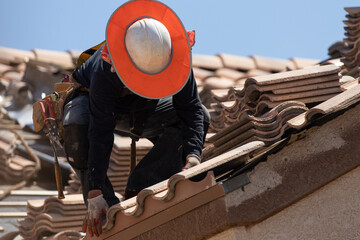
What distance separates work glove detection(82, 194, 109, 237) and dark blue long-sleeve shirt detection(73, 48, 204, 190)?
0.12 m

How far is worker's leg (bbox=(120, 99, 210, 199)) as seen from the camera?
5.66 meters

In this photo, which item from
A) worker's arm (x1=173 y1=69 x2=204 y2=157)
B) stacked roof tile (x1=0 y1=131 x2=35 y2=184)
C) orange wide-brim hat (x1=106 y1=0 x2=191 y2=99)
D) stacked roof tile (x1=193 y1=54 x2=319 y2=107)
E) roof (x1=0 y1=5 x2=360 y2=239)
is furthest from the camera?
stacked roof tile (x1=193 y1=54 x2=319 y2=107)

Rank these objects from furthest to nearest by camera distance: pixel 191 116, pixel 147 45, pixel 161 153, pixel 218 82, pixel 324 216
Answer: pixel 218 82
pixel 161 153
pixel 191 116
pixel 147 45
pixel 324 216

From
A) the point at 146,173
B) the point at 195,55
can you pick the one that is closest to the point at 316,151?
the point at 146,173

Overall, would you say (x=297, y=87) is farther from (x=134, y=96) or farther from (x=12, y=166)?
(x=12, y=166)

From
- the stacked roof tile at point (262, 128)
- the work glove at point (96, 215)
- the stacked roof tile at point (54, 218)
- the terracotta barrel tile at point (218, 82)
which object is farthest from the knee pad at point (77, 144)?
the terracotta barrel tile at point (218, 82)

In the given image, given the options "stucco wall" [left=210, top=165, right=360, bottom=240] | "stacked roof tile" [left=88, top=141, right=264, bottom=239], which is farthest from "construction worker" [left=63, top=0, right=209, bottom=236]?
"stucco wall" [left=210, top=165, right=360, bottom=240]

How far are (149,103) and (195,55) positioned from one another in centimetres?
850

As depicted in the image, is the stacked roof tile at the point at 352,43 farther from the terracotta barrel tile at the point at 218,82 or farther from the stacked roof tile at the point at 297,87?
the terracotta barrel tile at the point at 218,82

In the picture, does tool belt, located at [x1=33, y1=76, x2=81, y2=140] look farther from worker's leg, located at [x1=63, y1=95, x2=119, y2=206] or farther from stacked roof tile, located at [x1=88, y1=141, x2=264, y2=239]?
stacked roof tile, located at [x1=88, y1=141, x2=264, y2=239]

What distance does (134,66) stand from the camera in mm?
5160

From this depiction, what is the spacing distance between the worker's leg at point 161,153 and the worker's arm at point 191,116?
0.15m

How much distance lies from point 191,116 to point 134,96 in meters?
0.43

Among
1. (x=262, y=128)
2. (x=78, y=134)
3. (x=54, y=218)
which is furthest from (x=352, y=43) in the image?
(x=78, y=134)
